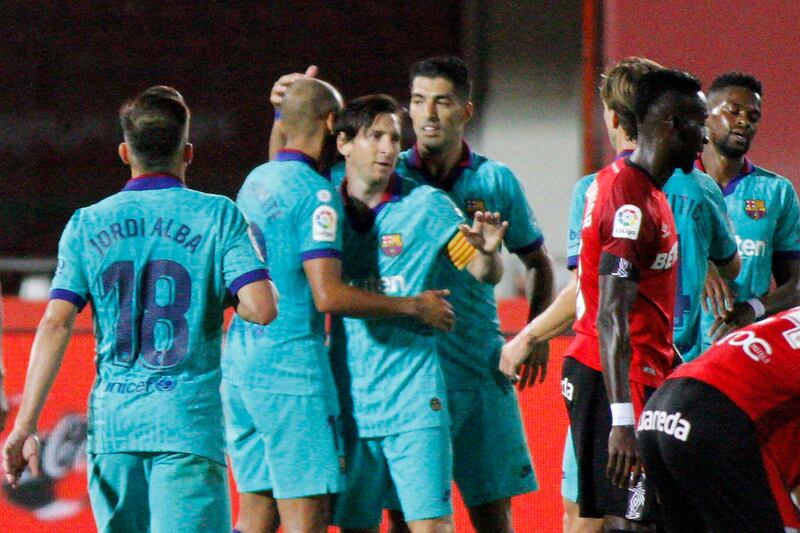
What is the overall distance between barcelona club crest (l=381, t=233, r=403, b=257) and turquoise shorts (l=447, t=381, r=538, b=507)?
0.62m

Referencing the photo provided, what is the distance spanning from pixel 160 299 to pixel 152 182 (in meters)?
0.32

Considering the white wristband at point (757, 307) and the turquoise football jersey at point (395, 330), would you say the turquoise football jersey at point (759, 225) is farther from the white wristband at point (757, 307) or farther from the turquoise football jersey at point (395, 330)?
the turquoise football jersey at point (395, 330)

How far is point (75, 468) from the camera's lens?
17.8 ft

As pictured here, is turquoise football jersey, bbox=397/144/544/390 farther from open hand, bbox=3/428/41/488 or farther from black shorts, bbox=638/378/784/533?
open hand, bbox=3/428/41/488

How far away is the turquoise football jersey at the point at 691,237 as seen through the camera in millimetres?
4426

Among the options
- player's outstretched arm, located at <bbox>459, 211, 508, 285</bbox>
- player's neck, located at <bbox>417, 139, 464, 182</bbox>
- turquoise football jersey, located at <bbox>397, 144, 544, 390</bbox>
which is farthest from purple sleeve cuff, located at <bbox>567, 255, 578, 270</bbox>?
player's neck, located at <bbox>417, 139, 464, 182</bbox>

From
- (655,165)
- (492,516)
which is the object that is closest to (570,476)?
(492,516)

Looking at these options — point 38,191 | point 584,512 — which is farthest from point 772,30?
point 38,191

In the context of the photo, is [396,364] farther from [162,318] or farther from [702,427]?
[702,427]

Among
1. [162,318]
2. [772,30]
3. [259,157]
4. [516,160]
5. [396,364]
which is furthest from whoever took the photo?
[259,157]

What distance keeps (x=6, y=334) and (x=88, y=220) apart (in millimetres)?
2034

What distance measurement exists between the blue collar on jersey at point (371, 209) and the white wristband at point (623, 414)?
106cm

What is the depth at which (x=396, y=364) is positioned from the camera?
4.25m

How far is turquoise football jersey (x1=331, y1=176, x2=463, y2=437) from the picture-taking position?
423 cm
